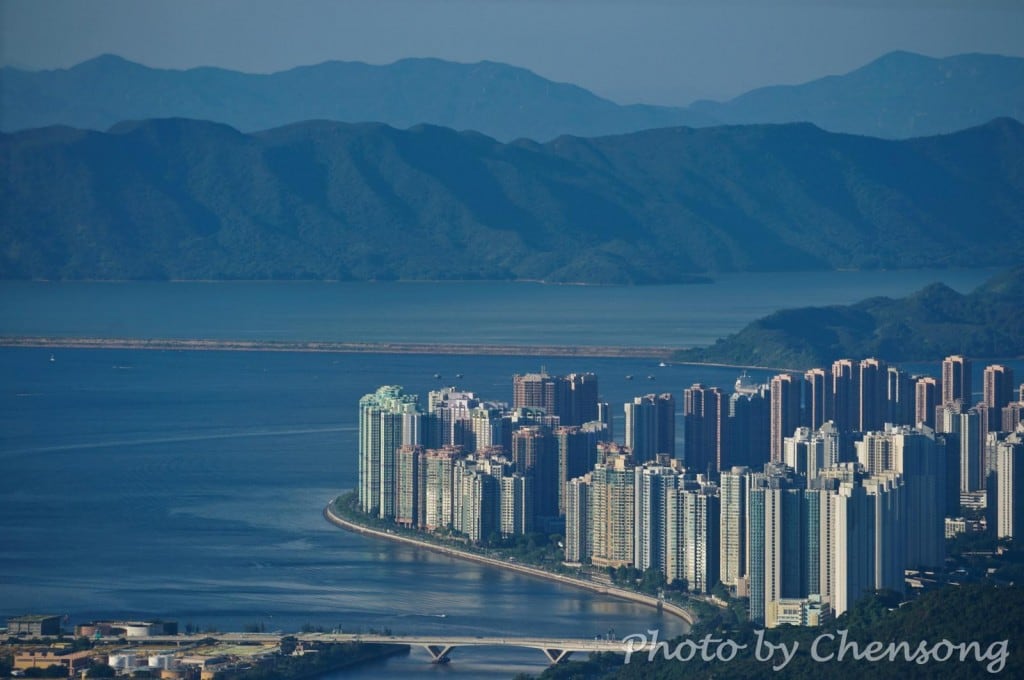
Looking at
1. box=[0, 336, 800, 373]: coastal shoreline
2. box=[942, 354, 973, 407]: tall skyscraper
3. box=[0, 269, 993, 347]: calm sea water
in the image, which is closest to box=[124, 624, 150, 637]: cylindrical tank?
box=[942, 354, 973, 407]: tall skyscraper

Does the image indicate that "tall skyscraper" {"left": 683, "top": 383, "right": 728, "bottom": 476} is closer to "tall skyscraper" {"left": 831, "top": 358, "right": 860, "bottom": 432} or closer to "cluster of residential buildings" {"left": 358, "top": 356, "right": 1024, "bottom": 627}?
"cluster of residential buildings" {"left": 358, "top": 356, "right": 1024, "bottom": 627}

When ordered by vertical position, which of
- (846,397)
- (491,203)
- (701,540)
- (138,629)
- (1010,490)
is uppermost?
(491,203)

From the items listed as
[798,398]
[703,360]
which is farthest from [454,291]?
[798,398]

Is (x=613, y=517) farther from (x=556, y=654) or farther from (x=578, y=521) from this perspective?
(x=556, y=654)

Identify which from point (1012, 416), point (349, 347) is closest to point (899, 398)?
point (1012, 416)

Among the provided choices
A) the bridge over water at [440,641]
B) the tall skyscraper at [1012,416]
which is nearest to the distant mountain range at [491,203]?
the tall skyscraper at [1012,416]
